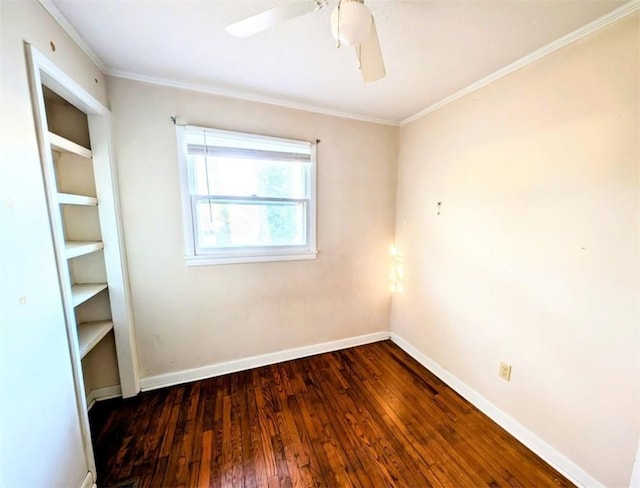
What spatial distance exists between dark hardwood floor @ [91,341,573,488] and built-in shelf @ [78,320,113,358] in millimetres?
603

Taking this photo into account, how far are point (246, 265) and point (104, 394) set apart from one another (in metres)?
1.40

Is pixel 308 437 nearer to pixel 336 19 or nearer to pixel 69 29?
pixel 336 19

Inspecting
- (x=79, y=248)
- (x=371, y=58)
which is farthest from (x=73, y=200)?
(x=371, y=58)

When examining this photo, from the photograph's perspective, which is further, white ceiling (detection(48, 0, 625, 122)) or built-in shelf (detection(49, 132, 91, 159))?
built-in shelf (detection(49, 132, 91, 159))

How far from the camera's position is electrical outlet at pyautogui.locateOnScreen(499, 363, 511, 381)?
168 cm

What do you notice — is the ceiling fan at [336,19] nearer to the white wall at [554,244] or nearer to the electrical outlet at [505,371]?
the white wall at [554,244]

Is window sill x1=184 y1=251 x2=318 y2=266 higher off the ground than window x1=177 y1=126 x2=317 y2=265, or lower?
Answer: lower

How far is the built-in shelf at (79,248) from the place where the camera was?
136 centimetres

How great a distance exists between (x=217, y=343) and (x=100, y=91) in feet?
6.62

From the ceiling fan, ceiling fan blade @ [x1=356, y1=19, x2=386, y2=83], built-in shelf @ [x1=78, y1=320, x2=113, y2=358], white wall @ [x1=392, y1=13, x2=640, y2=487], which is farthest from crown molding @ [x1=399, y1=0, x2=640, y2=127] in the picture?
built-in shelf @ [x1=78, y1=320, x2=113, y2=358]

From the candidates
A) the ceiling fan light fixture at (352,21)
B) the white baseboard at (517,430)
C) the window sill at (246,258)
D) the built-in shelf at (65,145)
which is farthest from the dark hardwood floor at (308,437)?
the ceiling fan light fixture at (352,21)

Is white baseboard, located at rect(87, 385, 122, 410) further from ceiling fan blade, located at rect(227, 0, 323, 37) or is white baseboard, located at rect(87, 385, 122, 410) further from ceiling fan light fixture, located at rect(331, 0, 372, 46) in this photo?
ceiling fan light fixture, located at rect(331, 0, 372, 46)

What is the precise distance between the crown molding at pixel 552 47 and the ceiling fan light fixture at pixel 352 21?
1236 millimetres

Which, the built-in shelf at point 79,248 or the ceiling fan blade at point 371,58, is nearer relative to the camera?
the ceiling fan blade at point 371,58
